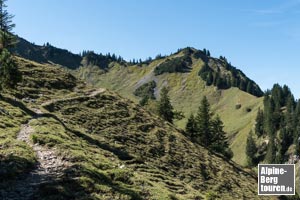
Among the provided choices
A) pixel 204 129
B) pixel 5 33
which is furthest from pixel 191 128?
pixel 5 33

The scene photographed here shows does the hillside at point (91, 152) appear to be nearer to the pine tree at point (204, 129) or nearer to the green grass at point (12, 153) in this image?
the green grass at point (12, 153)

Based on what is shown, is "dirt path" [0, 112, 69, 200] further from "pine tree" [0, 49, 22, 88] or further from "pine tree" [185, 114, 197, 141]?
"pine tree" [185, 114, 197, 141]

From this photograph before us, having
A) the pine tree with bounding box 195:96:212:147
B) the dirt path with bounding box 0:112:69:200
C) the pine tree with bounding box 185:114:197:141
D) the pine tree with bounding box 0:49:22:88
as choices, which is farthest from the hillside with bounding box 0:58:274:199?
the pine tree with bounding box 195:96:212:147

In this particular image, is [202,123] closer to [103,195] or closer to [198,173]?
[198,173]

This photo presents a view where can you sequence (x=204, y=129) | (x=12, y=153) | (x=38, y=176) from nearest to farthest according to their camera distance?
(x=38, y=176), (x=12, y=153), (x=204, y=129)

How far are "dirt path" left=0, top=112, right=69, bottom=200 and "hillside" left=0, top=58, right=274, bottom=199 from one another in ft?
0.18

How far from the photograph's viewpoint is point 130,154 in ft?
175

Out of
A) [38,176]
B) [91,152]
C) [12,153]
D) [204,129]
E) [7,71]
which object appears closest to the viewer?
[38,176]

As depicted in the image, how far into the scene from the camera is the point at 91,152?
39.2 m

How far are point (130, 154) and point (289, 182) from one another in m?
34.8

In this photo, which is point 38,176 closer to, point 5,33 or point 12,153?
point 12,153

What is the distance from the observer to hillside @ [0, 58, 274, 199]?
23.2 meters

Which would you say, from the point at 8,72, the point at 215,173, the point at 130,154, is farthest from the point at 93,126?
the point at 215,173

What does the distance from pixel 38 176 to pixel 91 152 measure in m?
15.6
